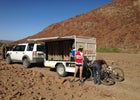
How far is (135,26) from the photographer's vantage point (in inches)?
1829

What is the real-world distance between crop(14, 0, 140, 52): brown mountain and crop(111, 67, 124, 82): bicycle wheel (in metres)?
28.9

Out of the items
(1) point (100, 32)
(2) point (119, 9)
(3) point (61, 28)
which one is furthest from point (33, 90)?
(3) point (61, 28)

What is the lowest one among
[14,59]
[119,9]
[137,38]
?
[14,59]

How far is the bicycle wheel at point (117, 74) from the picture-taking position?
9583 mm

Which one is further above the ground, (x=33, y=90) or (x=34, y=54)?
(x=34, y=54)

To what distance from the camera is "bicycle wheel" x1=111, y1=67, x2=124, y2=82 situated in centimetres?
958

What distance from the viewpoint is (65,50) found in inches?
494

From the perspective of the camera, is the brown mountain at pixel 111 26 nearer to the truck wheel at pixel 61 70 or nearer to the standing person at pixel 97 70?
the truck wheel at pixel 61 70

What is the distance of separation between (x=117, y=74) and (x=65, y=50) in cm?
391

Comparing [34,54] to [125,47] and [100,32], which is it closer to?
[125,47]

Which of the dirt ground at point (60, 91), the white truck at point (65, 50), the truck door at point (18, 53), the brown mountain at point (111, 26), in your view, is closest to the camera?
the dirt ground at point (60, 91)

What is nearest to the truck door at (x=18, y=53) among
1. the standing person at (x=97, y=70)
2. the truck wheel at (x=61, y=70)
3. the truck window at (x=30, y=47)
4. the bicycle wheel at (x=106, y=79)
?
the truck window at (x=30, y=47)

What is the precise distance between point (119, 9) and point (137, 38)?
19061mm

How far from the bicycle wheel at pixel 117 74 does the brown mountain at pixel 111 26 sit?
94.8 ft
